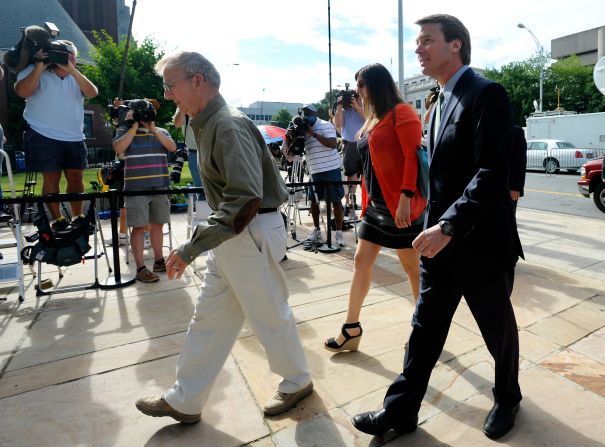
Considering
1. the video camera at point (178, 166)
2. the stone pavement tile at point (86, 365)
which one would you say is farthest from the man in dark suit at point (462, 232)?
the video camera at point (178, 166)

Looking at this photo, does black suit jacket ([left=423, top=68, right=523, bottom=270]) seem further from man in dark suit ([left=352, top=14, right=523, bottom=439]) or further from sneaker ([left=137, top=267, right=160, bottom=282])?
sneaker ([left=137, top=267, right=160, bottom=282])

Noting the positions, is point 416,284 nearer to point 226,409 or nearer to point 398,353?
point 398,353

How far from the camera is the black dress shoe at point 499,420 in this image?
2.10 meters

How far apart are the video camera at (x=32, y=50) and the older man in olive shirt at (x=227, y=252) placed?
2.67 metres

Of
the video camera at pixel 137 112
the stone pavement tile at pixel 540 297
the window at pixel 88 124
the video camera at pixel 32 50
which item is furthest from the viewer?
the window at pixel 88 124

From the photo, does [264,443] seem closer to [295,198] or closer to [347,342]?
[347,342]

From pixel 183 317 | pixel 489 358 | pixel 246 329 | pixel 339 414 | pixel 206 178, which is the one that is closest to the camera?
pixel 206 178

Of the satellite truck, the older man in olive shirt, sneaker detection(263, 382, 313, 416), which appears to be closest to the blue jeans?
the older man in olive shirt

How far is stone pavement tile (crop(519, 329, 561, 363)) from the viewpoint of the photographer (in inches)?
114

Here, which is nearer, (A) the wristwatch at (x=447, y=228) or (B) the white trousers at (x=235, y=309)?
(A) the wristwatch at (x=447, y=228)

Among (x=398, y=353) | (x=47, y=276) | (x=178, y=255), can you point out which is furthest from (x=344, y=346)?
(x=47, y=276)

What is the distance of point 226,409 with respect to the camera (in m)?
2.42

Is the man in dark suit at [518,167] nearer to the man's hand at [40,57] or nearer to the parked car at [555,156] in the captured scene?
the man's hand at [40,57]

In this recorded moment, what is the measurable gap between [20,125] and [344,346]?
38762 mm
